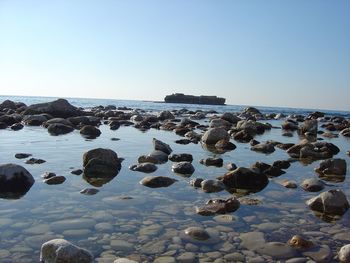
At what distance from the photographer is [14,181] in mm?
7113

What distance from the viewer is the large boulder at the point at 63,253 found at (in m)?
4.11

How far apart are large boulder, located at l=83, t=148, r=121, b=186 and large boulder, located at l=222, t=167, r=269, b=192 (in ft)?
8.21

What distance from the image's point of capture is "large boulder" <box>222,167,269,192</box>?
7.78m

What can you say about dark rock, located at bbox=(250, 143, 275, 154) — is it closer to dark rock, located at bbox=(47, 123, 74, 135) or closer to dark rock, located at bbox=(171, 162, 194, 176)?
dark rock, located at bbox=(171, 162, 194, 176)

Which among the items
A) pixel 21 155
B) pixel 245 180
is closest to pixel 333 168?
pixel 245 180

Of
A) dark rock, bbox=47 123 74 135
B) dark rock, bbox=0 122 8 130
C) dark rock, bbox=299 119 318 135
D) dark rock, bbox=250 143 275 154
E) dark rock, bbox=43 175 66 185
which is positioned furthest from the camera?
dark rock, bbox=299 119 318 135

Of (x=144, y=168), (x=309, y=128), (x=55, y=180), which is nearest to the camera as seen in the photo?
(x=55, y=180)

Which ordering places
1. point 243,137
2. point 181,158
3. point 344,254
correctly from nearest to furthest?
point 344,254 → point 181,158 → point 243,137

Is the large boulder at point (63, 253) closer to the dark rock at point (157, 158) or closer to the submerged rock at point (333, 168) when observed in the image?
the dark rock at point (157, 158)

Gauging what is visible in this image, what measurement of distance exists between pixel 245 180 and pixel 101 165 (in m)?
3.22

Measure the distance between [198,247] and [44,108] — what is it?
2361cm

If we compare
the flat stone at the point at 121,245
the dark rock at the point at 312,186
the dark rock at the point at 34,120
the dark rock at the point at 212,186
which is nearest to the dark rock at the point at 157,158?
the dark rock at the point at 212,186

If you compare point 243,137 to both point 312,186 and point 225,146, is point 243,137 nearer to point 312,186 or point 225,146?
point 225,146

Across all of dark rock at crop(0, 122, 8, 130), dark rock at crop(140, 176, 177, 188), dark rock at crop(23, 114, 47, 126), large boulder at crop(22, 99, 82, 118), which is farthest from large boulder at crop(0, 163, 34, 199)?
large boulder at crop(22, 99, 82, 118)
